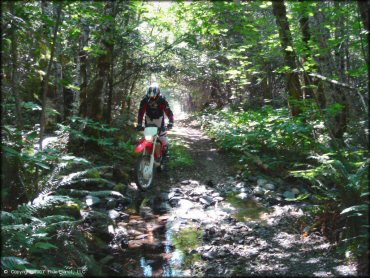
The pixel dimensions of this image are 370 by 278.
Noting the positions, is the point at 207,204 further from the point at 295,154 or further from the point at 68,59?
the point at 68,59

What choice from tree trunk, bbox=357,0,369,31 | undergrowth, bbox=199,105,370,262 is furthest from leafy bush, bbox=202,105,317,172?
tree trunk, bbox=357,0,369,31

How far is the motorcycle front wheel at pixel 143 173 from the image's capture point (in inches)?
292

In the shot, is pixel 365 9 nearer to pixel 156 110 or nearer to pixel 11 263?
pixel 11 263

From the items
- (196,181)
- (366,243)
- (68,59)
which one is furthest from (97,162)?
(68,59)

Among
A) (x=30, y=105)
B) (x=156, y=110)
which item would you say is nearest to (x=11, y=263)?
(x=30, y=105)

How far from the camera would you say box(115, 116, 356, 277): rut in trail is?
3934mm

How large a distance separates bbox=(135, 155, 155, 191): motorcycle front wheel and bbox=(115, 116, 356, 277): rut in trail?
0.65 feet

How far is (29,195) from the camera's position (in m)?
4.79

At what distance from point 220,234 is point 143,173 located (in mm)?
3037

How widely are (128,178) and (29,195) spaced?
140 inches

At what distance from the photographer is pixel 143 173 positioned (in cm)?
762

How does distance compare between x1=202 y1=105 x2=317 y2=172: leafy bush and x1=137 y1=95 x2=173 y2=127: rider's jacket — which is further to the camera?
x1=202 y1=105 x2=317 y2=172: leafy bush

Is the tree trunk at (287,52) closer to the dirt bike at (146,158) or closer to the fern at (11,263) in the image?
the dirt bike at (146,158)

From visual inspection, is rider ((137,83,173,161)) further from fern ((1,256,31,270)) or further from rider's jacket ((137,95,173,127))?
fern ((1,256,31,270))
